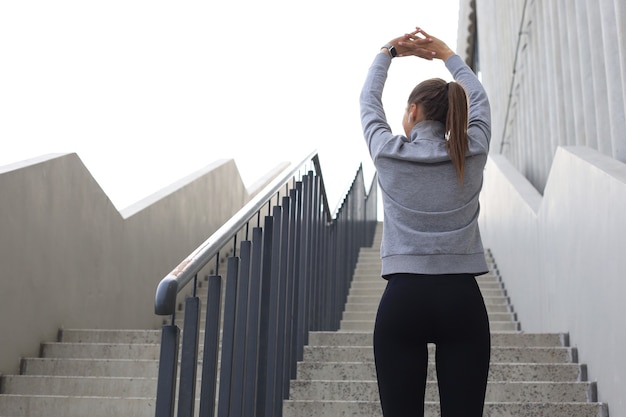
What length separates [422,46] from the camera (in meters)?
1.91

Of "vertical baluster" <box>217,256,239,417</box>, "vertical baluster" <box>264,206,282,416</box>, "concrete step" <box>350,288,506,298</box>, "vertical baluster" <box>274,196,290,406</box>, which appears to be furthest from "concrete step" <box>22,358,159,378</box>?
"concrete step" <box>350,288,506,298</box>

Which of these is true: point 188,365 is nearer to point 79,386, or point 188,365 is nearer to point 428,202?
point 428,202

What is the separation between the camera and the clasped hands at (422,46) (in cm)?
190

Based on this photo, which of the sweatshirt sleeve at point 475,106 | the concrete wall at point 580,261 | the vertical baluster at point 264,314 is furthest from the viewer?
the concrete wall at point 580,261

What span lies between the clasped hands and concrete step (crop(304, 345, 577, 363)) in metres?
1.99

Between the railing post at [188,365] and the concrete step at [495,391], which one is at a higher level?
the railing post at [188,365]

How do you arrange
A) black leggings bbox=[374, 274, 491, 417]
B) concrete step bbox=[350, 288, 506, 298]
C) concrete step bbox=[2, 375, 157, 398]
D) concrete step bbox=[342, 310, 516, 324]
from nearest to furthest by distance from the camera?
black leggings bbox=[374, 274, 491, 417] → concrete step bbox=[2, 375, 157, 398] → concrete step bbox=[342, 310, 516, 324] → concrete step bbox=[350, 288, 506, 298]

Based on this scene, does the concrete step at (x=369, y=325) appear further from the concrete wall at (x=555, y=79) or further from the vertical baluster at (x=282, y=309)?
Result: the vertical baluster at (x=282, y=309)

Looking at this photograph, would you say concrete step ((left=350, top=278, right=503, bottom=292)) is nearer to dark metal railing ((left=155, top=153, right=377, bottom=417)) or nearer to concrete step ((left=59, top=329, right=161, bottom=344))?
dark metal railing ((left=155, top=153, right=377, bottom=417))

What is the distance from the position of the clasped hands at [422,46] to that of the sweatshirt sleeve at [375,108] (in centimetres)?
6

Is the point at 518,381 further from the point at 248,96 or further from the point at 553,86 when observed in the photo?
the point at 248,96

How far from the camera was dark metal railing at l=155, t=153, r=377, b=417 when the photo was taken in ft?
5.55

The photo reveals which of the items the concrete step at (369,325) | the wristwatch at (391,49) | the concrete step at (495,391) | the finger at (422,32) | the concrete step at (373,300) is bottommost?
the concrete step at (495,391)

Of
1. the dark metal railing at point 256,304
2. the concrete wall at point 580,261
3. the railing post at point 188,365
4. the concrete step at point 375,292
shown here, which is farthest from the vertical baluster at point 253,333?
the concrete step at point 375,292
